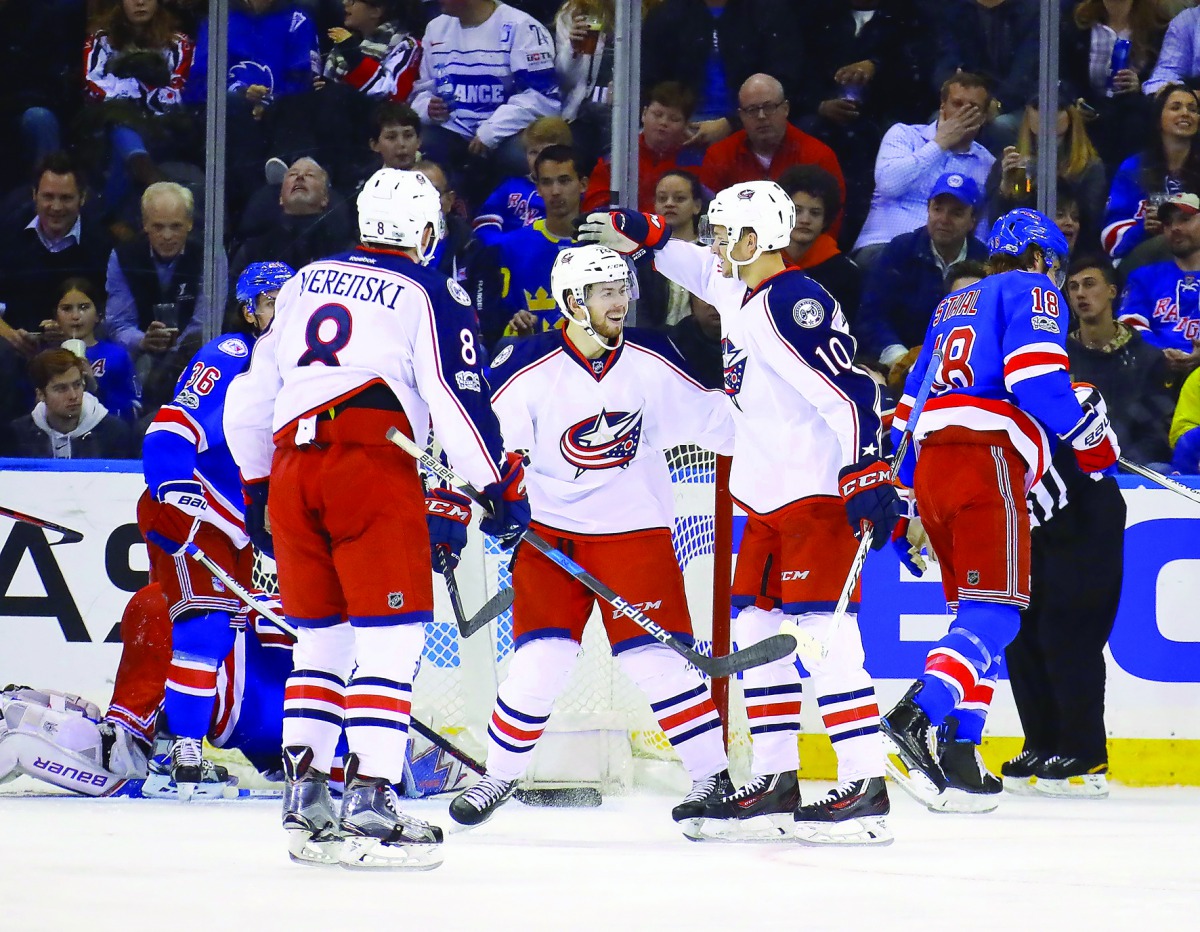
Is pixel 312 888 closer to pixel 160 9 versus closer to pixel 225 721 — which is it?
pixel 225 721

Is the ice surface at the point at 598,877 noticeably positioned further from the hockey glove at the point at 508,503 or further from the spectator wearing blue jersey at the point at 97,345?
the spectator wearing blue jersey at the point at 97,345

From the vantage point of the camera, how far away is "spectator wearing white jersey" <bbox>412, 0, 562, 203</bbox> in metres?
5.33

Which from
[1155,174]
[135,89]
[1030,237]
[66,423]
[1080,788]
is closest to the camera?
[1030,237]

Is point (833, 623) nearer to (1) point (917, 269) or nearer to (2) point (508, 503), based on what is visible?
(2) point (508, 503)

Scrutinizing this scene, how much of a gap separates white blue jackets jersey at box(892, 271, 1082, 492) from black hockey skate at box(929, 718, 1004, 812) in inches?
26.2

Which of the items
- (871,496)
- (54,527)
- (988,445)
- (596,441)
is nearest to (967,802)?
(988,445)

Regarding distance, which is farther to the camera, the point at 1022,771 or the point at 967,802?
the point at 1022,771

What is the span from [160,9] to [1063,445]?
309 centimetres

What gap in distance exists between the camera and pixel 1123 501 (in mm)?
4684

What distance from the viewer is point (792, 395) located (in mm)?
3801

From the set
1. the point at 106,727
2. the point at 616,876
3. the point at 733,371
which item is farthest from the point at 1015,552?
the point at 106,727

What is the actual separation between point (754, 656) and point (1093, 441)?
1129mm

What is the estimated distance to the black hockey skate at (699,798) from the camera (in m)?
3.78

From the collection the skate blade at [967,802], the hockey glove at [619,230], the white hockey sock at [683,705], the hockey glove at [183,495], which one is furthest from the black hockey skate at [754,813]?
the hockey glove at [183,495]
